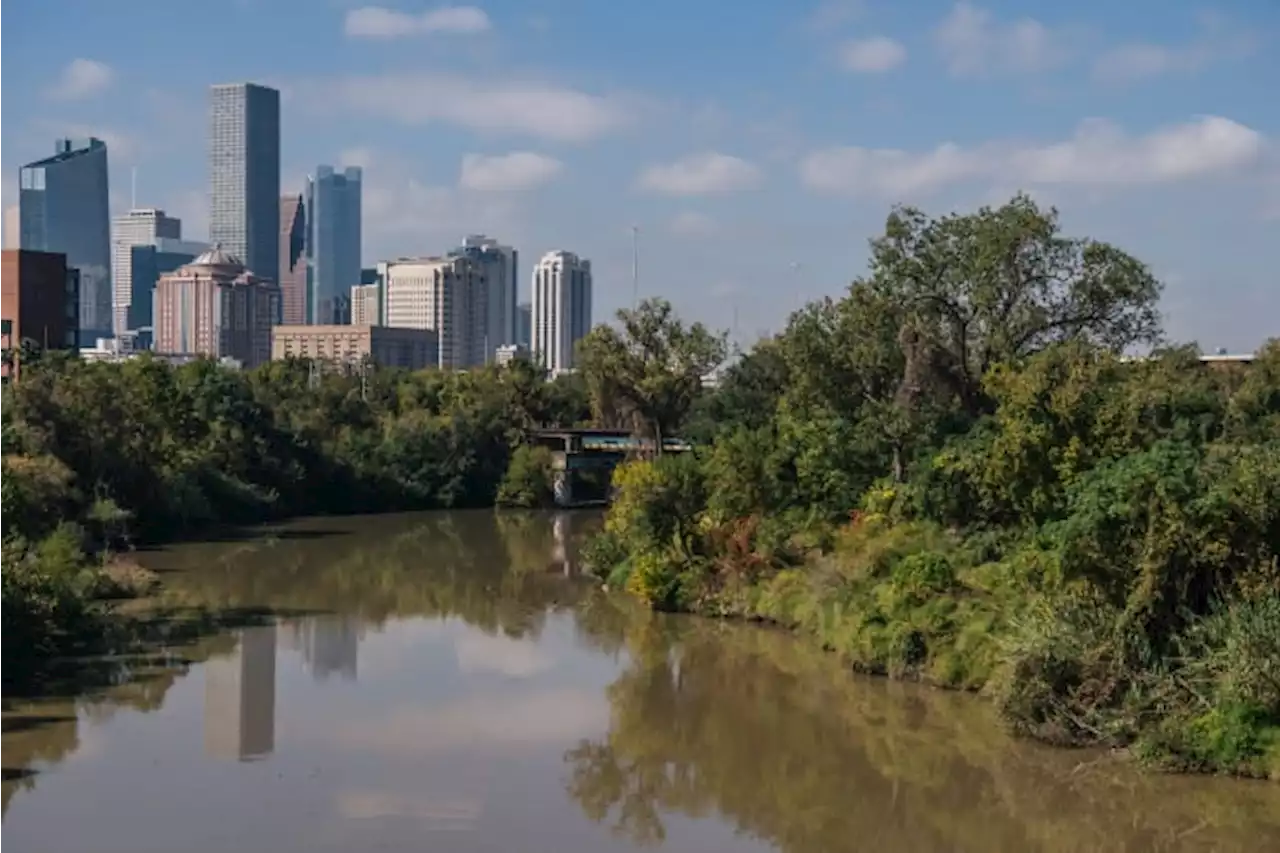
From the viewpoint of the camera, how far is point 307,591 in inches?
1169

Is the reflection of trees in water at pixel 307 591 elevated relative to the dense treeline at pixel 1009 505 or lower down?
lower down

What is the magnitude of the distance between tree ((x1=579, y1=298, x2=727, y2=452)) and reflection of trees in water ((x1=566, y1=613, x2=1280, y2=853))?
21.6 m

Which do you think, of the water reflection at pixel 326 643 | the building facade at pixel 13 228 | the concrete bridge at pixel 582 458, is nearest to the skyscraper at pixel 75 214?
the building facade at pixel 13 228

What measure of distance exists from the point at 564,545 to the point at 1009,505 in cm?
1884

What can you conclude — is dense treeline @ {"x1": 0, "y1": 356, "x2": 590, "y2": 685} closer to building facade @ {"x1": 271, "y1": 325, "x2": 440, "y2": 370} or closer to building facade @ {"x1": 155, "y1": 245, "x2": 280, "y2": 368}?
building facade @ {"x1": 271, "y1": 325, "x2": 440, "y2": 370}

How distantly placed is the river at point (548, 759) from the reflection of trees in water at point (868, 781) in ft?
0.12

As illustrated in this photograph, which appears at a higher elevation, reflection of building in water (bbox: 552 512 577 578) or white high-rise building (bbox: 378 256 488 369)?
white high-rise building (bbox: 378 256 488 369)

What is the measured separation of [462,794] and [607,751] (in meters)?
2.58

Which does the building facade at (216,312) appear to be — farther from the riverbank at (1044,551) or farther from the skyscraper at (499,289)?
the riverbank at (1044,551)

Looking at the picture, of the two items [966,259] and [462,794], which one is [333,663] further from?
[966,259]

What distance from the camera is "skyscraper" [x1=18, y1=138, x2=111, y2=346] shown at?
186500 mm

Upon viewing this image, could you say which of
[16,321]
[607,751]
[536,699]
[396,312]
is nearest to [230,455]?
[16,321]

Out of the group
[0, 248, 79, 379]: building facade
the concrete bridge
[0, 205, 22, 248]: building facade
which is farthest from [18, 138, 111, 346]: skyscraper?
the concrete bridge

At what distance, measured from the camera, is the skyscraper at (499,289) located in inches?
6722
